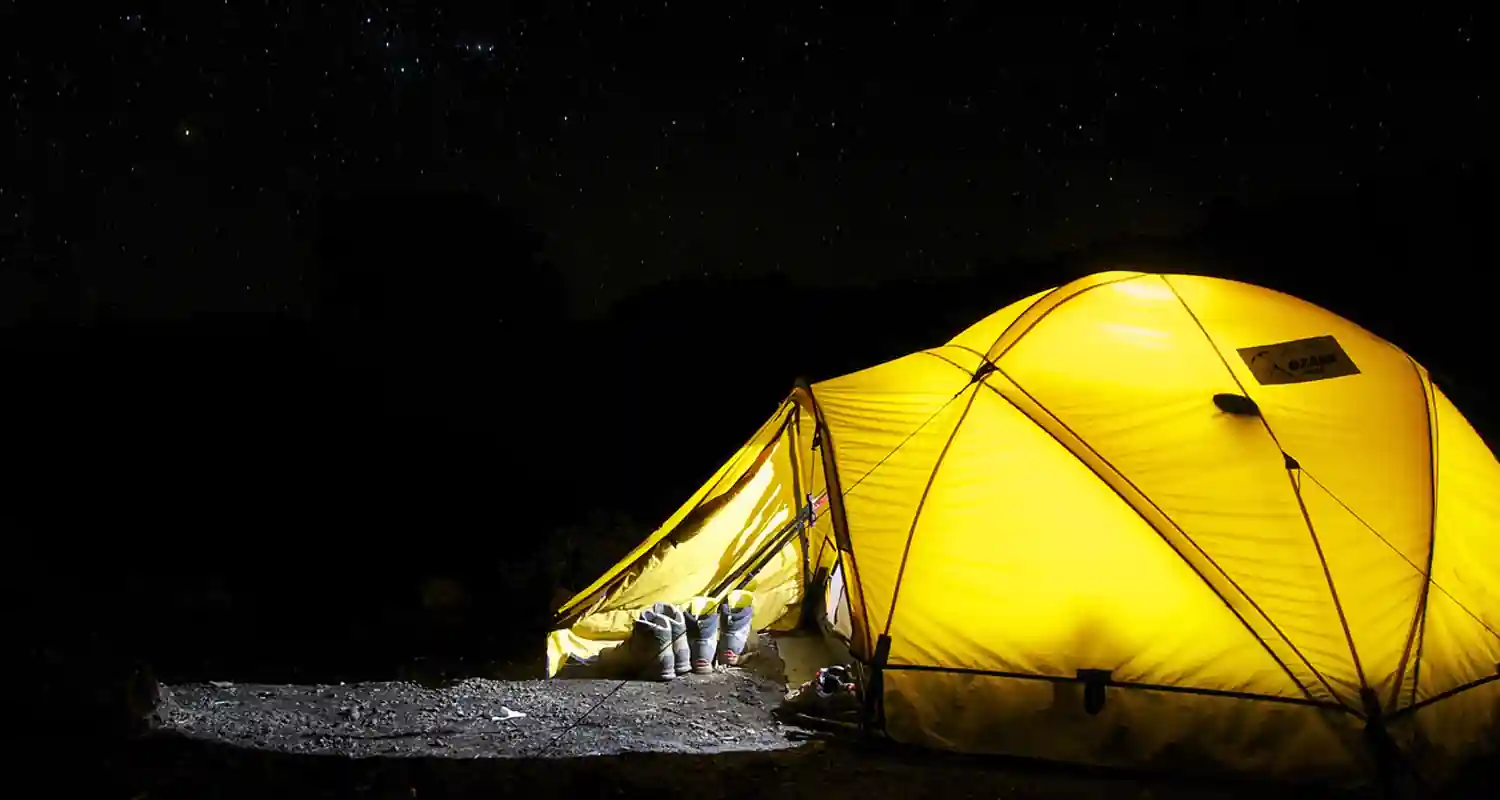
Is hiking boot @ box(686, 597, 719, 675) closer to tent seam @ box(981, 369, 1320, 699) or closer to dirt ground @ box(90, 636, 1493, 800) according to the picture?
dirt ground @ box(90, 636, 1493, 800)

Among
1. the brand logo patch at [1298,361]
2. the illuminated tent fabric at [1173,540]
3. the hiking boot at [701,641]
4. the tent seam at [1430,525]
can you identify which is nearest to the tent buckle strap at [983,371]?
the illuminated tent fabric at [1173,540]

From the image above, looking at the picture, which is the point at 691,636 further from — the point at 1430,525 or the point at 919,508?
the point at 1430,525

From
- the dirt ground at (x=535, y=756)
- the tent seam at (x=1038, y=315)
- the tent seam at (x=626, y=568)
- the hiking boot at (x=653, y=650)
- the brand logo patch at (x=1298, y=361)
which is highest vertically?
the tent seam at (x=1038, y=315)

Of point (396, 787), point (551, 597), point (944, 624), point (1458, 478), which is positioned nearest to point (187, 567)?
point (551, 597)

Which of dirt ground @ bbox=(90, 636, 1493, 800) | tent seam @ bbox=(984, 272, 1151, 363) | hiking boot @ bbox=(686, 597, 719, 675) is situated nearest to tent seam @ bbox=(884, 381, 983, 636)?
tent seam @ bbox=(984, 272, 1151, 363)

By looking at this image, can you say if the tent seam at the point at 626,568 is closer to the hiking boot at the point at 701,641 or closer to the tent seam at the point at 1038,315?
the hiking boot at the point at 701,641

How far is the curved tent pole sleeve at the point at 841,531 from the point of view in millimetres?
6668

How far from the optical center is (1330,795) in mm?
5691

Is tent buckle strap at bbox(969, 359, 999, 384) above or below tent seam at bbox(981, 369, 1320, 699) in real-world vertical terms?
above

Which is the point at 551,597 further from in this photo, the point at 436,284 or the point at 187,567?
the point at 436,284

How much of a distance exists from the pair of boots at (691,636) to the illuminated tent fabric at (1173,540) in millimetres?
1755

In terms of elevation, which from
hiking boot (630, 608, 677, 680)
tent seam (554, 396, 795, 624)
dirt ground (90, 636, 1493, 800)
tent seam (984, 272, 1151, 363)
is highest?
tent seam (984, 272, 1151, 363)

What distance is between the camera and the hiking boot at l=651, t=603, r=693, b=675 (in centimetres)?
812

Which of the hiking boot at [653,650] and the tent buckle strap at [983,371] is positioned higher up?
the tent buckle strap at [983,371]
